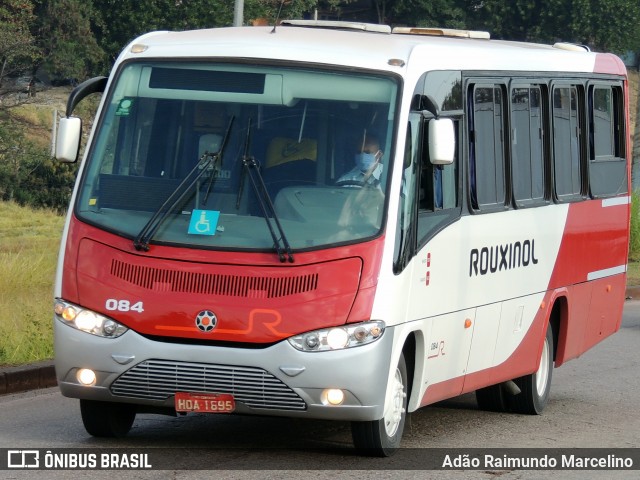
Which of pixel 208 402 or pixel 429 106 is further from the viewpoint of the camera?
pixel 429 106

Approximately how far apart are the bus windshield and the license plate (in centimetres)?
88

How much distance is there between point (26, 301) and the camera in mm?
16531

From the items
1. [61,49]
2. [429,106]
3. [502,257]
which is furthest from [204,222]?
[61,49]

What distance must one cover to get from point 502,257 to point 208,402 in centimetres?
311

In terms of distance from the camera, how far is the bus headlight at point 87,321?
866 cm

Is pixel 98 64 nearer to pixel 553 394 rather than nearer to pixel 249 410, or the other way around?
pixel 553 394

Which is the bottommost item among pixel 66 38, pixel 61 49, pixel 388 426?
pixel 61 49

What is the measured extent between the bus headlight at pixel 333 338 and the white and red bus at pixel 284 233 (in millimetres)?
11

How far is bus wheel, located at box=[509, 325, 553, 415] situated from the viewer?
38.8ft

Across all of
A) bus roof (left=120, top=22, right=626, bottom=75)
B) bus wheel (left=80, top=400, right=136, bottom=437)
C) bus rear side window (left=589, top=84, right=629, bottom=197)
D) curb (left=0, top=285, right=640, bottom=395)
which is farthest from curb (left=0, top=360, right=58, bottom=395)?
bus rear side window (left=589, top=84, right=629, bottom=197)

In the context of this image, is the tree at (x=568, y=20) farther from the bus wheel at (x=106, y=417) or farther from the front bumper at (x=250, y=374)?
the front bumper at (x=250, y=374)

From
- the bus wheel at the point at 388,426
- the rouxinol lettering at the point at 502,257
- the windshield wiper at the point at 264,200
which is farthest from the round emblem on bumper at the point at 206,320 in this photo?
the rouxinol lettering at the point at 502,257

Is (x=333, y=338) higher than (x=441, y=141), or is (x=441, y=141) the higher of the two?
(x=441, y=141)

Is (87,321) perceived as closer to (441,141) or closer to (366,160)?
(366,160)
